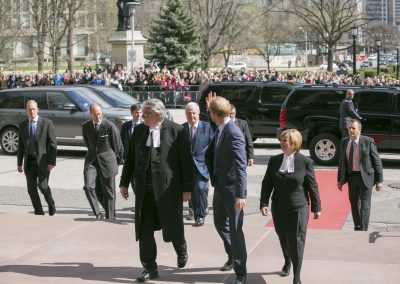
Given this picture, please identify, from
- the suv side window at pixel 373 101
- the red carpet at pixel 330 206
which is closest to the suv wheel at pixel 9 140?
the red carpet at pixel 330 206

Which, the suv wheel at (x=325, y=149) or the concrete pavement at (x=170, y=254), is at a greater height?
the suv wheel at (x=325, y=149)

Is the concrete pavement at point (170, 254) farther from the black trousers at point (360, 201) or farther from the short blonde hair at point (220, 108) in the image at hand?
the short blonde hair at point (220, 108)

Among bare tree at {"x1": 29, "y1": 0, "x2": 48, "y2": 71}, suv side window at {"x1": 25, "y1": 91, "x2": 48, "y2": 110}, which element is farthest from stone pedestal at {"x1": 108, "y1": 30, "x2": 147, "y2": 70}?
suv side window at {"x1": 25, "y1": 91, "x2": 48, "y2": 110}

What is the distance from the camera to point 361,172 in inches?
400

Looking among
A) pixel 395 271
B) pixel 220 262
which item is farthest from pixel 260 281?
pixel 395 271

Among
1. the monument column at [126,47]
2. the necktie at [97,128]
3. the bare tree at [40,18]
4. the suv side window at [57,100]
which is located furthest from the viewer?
the bare tree at [40,18]

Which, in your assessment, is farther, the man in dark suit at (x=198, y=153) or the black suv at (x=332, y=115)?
the black suv at (x=332, y=115)

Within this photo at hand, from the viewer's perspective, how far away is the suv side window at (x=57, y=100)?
1973 centimetres

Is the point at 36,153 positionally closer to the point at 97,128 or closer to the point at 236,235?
the point at 97,128

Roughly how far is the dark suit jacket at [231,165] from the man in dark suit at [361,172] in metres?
3.29

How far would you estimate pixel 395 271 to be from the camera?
312 inches

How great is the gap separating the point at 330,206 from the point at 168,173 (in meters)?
6.05

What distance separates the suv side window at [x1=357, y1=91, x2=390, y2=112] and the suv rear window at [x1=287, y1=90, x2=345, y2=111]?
0.57m

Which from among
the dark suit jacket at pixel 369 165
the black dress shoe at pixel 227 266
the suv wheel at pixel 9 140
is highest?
the dark suit jacket at pixel 369 165
